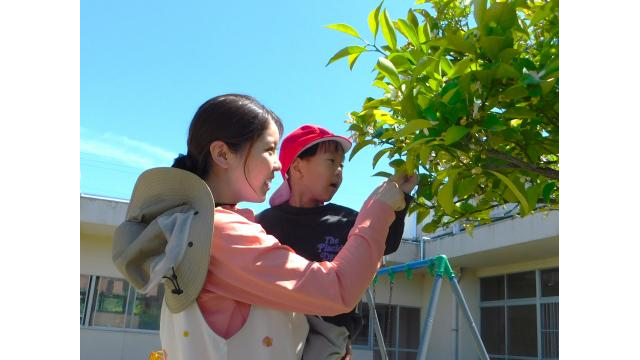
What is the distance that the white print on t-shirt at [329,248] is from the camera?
1.99 m

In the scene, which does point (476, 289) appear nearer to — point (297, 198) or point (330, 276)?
point (297, 198)

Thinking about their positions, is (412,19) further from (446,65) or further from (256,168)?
(256,168)

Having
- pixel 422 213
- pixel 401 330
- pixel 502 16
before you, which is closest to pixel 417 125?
pixel 502 16

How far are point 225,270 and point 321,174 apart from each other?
1102 millimetres

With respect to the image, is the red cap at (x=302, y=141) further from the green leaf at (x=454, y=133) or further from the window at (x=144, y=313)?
the window at (x=144, y=313)

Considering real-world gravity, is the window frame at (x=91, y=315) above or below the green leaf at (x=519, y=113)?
below

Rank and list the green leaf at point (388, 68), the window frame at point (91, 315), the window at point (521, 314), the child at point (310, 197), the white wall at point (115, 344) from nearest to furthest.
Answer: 1. the green leaf at point (388, 68)
2. the child at point (310, 197)
3. the window at point (521, 314)
4. the white wall at point (115, 344)
5. the window frame at point (91, 315)

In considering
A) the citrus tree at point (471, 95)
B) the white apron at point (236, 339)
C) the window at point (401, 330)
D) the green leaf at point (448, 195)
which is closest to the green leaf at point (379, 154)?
the citrus tree at point (471, 95)

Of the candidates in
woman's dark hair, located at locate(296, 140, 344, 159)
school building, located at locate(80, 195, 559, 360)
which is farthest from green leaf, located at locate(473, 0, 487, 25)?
school building, located at locate(80, 195, 559, 360)

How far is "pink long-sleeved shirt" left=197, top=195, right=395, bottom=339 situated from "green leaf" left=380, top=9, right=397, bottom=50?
0.53 metres

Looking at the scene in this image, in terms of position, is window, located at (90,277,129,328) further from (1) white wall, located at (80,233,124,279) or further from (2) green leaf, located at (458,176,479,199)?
(2) green leaf, located at (458,176,479,199)

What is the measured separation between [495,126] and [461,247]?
42.8 ft

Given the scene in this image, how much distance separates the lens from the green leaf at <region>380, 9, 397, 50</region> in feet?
5.09

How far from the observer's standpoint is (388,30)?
155 centimetres
